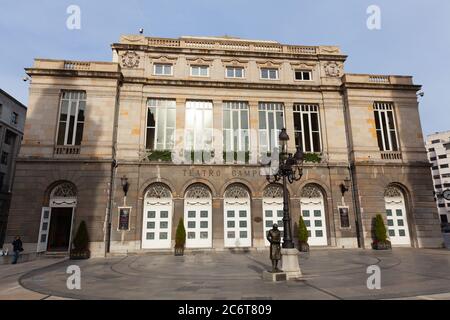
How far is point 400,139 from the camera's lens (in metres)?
22.6

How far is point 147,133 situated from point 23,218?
9759 mm

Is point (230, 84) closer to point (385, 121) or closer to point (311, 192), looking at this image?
point (311, 192)

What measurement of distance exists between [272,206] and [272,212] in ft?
1.47

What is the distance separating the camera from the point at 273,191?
21.5m

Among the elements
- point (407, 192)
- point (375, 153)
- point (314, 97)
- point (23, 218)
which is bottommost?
point (23, 218)

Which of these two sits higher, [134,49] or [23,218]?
[134,49]

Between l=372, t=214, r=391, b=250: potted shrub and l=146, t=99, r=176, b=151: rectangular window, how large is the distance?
52.1ft

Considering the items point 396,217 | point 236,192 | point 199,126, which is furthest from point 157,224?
point 396,217

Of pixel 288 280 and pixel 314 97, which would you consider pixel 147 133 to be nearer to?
pixel 314 97

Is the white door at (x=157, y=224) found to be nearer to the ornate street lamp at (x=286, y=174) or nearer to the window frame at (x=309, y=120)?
the ornate street lamp at (x=286, y=174)

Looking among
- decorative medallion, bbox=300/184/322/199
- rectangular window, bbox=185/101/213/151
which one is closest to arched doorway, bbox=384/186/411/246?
decorative medallion, bbox=300/184/322/199

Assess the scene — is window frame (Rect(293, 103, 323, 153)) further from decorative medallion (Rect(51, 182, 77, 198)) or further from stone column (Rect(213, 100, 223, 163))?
decorative medallion (Rect(51, 182, 77, 198))
